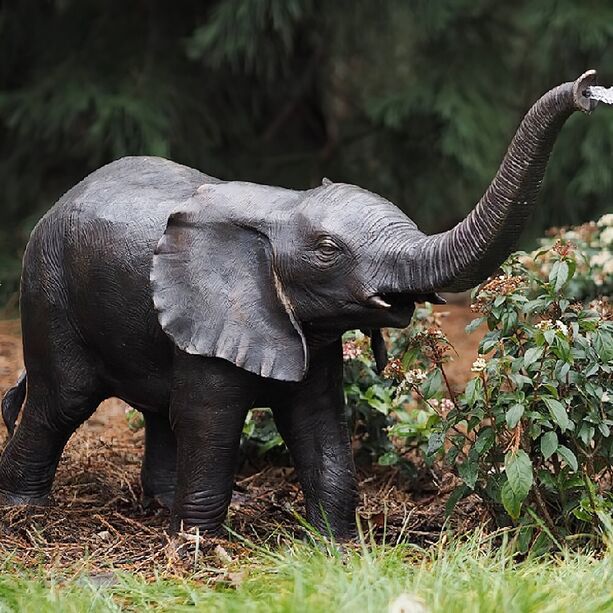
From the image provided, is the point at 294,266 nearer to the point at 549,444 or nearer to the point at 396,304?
the point at 396,304

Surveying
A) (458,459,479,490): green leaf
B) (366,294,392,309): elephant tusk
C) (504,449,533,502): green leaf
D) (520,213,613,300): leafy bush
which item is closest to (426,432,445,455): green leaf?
(458,459,479,490): green leaf

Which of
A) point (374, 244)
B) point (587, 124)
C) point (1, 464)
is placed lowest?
point (1, 464)

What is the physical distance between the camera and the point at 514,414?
15.1 ft

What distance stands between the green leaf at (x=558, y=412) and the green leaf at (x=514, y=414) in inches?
3.8

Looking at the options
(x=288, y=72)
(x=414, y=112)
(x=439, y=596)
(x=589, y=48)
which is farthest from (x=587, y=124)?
(x=439, y=596)

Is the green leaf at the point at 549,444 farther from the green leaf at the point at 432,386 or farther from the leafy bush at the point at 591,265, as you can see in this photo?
the leafy bush at the point at 591,265

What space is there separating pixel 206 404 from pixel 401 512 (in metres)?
1.33

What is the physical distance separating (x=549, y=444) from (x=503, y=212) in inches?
40.3

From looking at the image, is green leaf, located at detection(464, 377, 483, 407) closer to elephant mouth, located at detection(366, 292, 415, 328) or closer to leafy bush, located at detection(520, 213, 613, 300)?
elephant mouth, located at detection(366, 292, 415, 328)

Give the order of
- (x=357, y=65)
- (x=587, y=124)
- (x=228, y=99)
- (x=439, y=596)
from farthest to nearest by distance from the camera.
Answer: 1. (x=357, y=65)
2. (x=228, y=99)
3. (x=587, y=124)
4. (x=439, y=596)

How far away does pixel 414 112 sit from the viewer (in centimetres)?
1059

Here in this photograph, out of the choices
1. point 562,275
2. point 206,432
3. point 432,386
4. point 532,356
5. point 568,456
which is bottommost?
point 206,432

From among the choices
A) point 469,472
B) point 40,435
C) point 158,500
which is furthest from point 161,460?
point 469,472

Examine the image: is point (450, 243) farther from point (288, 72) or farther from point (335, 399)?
point (288, 72)
